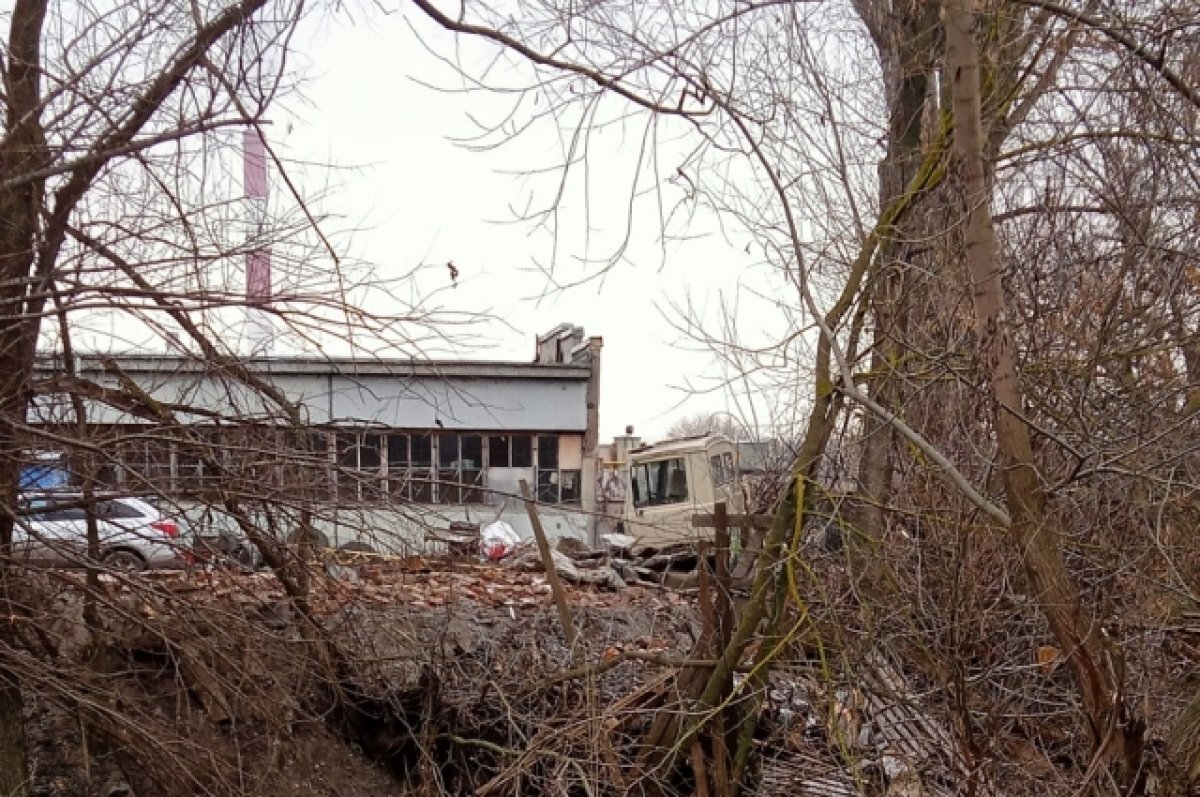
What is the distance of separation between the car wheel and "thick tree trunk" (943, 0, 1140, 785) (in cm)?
370

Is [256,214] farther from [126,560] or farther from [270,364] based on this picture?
[126,560]

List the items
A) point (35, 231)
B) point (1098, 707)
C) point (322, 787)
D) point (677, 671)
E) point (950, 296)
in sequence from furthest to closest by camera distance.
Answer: point (322, 787) < point (677, 671) < point (950, 296) < point (35, 231) < point (1098, 707)

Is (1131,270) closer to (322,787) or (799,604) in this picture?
(799,604)

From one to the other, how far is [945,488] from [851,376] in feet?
2.28

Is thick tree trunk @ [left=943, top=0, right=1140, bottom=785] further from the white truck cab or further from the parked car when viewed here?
the white truck cab

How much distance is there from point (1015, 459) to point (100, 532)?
4.04 meters

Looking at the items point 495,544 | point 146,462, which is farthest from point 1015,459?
point 495,544

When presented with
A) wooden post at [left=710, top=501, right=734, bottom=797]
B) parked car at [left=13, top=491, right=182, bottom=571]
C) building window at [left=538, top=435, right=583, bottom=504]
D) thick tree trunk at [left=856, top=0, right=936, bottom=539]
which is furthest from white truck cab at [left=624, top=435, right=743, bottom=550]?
parked car at [left=13, top=491, right=182, bottom=571]

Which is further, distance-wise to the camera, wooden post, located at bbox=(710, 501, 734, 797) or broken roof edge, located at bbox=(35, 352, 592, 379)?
wooden post, located at bbox=(710, 501, 734, 797)

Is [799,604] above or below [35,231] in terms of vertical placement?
below

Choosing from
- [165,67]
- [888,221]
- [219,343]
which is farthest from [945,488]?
[165,67]

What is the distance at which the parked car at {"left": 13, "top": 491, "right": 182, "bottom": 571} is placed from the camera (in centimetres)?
473

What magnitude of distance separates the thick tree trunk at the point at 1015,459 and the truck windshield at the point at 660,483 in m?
11.0

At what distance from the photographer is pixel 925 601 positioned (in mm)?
4848
